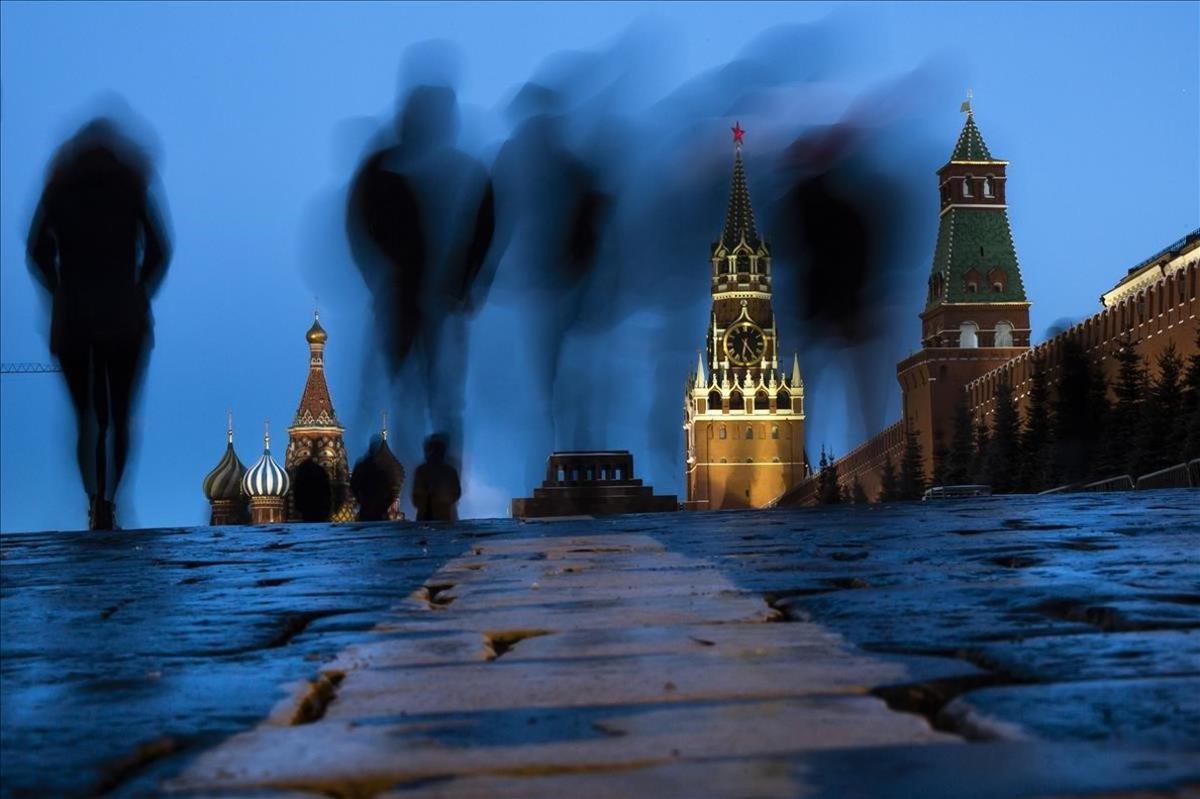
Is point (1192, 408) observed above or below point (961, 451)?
below

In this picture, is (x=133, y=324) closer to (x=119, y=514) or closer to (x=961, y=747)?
(x=119, y=514)

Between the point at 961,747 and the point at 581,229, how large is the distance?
1537 inches

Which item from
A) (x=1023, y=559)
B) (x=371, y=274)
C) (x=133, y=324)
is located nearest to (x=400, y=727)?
(x=1023, y=559)

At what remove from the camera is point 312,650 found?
9.69ft

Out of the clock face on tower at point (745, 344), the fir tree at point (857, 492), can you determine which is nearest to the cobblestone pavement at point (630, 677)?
the fir tree at point (857, 492)

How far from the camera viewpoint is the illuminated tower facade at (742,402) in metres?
93.8

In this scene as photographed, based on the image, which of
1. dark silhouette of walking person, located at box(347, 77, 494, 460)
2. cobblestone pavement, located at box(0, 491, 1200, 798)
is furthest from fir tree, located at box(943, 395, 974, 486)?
cobblestone pavement, located at box(0, 491, 1200, 798)

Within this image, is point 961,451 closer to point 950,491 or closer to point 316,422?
point 950,491

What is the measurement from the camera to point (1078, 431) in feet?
125

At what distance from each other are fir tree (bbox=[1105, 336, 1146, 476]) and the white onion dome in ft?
165

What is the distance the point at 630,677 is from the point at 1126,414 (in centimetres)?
3227

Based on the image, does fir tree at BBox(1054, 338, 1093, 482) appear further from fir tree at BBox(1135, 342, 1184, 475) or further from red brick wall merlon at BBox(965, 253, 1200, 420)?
fir tree at BBox(1135, 342, 1184, 475)

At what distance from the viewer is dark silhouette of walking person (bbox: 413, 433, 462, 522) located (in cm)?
1095

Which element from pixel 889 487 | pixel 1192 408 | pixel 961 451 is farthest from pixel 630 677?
pixel 889 487
